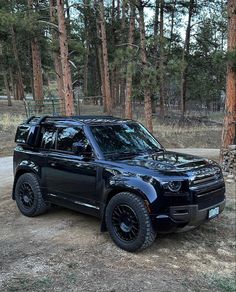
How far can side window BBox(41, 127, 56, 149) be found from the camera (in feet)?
20.5

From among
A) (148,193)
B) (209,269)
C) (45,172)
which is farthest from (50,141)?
(209,269)

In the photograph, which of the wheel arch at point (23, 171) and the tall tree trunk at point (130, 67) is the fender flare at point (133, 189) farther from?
the tall tree trunk at point (130, 67)

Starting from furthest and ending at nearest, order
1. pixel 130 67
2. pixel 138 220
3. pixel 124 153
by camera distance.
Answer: pixel 130 67
pixel 124 153
pixel 138 220

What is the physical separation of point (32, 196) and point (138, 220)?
2418mm

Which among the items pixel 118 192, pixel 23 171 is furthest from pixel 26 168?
pixel 118 192

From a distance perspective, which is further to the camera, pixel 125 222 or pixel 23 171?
pixel 23 171

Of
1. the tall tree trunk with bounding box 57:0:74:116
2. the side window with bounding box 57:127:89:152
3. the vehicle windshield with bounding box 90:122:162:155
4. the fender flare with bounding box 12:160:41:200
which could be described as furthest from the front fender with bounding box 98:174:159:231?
the tall tree trunk with bounding box 57:0:74:116

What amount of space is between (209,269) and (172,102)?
4795cm

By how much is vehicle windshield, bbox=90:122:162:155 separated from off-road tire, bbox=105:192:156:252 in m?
0.82

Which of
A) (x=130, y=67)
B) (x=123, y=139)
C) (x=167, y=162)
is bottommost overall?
(x=167, y=162)

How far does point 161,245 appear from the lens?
534 centimetres

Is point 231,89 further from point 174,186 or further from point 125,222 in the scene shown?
point 125,222

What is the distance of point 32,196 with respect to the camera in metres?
6.46

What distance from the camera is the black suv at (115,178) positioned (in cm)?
472
